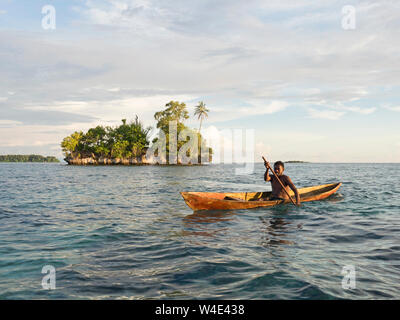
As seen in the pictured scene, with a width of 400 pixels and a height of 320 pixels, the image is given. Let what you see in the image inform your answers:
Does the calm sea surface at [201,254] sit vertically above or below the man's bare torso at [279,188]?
below

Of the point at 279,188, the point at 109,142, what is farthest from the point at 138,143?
the point at 279,188

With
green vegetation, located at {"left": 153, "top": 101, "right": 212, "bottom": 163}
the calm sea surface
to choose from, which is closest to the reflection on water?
the calm sea surface

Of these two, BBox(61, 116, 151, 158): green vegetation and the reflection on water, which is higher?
BBox(61, 116, 151, 158): green vegetation

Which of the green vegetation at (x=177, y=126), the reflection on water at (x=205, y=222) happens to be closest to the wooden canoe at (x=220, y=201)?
Result: the reflection on water at (x=205, y=222)

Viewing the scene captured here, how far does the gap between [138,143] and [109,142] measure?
9740 millimetres

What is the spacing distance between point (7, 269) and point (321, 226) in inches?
336

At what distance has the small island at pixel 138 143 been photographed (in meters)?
82.4

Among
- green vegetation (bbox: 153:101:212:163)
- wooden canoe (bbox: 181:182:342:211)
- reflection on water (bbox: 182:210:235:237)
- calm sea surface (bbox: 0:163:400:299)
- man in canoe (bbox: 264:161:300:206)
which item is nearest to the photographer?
calm sea surface (bbox: 0:163:400:299)

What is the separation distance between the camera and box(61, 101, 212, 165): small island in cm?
8238

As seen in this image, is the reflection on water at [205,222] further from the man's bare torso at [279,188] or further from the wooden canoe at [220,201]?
the man's bare torso at [279,188]

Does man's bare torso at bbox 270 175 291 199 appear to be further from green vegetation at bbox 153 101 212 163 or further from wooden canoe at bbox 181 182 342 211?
green vegetation at bbox 153 101 212 163

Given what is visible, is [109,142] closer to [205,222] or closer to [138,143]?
[138,143]

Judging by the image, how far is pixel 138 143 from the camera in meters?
82.1
